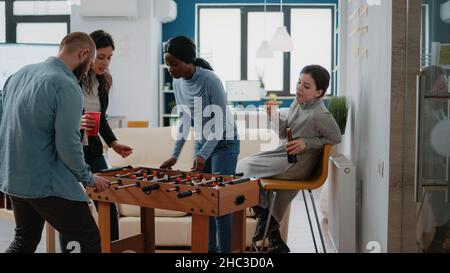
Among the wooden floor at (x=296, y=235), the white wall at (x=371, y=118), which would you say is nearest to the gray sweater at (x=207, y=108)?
the white wall at (x=371, y=118)

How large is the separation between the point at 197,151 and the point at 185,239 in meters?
0.93

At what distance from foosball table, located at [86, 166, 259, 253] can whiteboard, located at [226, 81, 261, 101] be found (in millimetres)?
5738

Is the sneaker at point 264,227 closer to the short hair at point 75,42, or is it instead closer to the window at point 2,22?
the short hair at point 75,42

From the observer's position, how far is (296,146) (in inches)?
146

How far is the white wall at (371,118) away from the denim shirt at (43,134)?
150 cm

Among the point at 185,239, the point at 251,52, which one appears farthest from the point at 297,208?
the point at 251,52

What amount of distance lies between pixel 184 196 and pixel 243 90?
6472 mm

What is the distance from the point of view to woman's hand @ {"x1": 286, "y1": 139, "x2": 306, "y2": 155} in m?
3.71

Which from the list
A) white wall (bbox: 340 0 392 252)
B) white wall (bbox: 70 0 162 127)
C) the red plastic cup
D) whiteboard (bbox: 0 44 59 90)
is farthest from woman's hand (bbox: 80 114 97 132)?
white wall (bbox: 70 0 162 127)

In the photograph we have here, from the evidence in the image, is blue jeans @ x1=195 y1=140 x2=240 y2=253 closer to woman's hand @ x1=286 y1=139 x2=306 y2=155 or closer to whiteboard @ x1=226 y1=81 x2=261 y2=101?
woman's hand @ x1=286 y1=139 x2=306 y2=155

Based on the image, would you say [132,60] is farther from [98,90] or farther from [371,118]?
[371,118]

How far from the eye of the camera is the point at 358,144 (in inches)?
163
